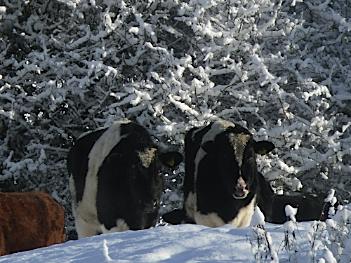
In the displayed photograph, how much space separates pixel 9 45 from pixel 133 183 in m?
3.87

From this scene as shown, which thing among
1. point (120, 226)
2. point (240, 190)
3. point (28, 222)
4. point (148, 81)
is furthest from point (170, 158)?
point (148, 81)

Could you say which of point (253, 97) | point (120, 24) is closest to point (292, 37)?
point (253, 97)

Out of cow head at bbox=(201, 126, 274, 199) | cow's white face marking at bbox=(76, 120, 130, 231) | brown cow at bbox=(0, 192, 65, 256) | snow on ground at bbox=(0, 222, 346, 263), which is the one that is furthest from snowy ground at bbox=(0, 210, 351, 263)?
cow's white face marking at bbox=(76, 120, 130, 231)

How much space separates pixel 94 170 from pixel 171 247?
190 inches

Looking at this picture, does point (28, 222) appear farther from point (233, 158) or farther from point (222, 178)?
point (233, 158)

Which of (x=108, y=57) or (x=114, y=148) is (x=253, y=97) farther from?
(x=114, y=148)

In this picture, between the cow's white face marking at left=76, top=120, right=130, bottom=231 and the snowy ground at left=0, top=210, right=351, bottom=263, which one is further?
the cow's white face marking at left=76, top=120, right=130, bottom=231

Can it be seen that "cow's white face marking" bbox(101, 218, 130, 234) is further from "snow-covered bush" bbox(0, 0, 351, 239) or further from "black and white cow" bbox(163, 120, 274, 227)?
"snow-covered bush" bbox(0, 0, 351, 239)

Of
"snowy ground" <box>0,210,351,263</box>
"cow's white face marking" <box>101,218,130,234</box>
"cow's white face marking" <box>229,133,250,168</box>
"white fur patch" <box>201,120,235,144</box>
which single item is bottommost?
"cow's white face marking" <box>101,218,130,234</box>

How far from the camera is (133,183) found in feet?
28.2

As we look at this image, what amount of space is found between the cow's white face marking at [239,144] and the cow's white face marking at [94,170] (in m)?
1.21

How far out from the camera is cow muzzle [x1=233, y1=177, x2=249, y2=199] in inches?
319

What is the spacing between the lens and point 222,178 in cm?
850

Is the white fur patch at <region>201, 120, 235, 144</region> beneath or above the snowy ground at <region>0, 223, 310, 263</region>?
above
